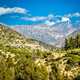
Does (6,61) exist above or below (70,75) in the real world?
above

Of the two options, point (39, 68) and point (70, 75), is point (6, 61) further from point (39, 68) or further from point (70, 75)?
point (70, 75)

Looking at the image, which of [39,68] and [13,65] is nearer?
[39,68]

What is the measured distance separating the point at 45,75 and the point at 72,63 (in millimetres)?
39996

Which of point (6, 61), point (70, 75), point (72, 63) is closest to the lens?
point (70, 75)

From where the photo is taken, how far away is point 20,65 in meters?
101

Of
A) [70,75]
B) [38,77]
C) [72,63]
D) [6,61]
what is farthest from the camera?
[72,63]

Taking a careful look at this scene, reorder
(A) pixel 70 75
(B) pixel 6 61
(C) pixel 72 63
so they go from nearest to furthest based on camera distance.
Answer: (A) pixel 70 75
(B) pixel 6 61
(C) pixel 72 63

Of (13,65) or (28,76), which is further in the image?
(13,65)

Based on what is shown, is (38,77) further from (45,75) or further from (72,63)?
(72,63)

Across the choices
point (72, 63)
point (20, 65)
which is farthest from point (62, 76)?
point (72, 63)

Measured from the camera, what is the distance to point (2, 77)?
9488 cm

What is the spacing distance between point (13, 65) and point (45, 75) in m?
16.4

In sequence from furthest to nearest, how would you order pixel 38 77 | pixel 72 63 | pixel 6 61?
pixel 72 63
pixel 6 61
pixel 38 77

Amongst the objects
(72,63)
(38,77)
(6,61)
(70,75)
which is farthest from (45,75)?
(72,63)
